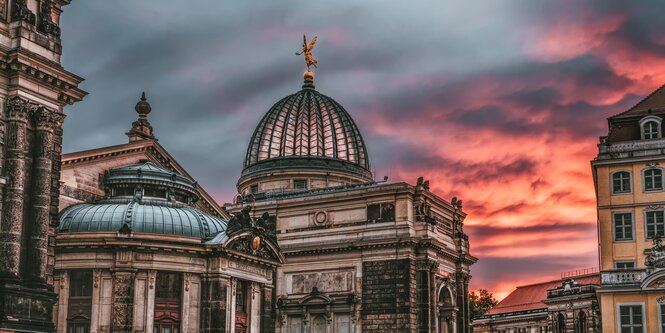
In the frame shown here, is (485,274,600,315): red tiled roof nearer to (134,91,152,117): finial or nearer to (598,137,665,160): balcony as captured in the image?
(598,137,665,160): balcony

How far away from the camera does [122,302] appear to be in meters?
58.3

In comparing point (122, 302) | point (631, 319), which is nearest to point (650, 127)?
point (631, 319)

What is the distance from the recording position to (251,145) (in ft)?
337

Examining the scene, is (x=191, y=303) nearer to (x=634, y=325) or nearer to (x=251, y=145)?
(x=634, y=325)

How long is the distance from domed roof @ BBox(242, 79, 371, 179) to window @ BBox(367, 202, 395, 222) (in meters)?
14.3

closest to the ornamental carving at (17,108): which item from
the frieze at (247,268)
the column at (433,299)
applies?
the frieze at (247,268)

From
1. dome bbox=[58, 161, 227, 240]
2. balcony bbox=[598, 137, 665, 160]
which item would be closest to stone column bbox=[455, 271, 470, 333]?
balcony bbox=[598, 137, 665, 160]

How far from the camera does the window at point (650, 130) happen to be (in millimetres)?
71062

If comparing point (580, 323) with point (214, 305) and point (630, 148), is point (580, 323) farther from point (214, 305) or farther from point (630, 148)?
point (214, 305)

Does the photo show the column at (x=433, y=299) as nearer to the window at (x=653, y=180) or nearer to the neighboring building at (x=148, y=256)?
the neighboring building at (x=148, y=256)

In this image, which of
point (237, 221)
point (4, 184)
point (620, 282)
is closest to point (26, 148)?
point (4, 184)

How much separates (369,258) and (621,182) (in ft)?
76.4

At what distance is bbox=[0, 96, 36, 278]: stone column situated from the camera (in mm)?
41188

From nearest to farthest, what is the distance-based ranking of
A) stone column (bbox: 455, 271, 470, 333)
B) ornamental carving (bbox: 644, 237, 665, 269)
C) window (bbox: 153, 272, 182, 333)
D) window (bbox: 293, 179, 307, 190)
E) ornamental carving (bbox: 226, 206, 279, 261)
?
window (bbox: 153, 272, 182, 333) → ornamental carving (bbox: 644, 237, 665, 269) → ornamental carving (bbox: 226, 206, 279, 261) → stone column (bbox: 455, 271, 470, 333) → window (bbox: 293, 179, 307, 190)
